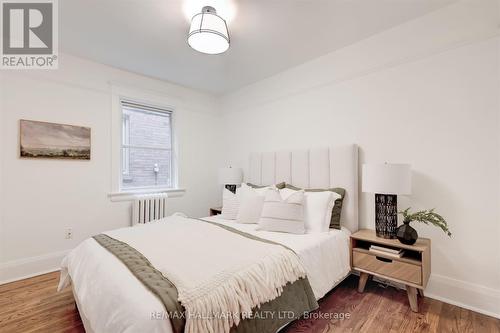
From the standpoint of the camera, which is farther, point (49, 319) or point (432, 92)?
point (432, 92)

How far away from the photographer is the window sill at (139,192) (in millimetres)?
3199

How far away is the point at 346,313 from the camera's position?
6.24ft

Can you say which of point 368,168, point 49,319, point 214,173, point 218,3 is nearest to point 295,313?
point 368,168

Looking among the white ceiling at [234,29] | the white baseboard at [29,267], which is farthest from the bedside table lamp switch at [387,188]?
the white baseboard at [29,267]

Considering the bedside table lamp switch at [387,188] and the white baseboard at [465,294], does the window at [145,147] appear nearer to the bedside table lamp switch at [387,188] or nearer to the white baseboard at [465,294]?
the bedside table lamp switch at [387,188]

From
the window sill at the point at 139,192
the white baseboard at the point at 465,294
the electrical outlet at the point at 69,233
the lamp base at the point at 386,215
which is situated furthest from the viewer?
the window sill at the point at 139,192

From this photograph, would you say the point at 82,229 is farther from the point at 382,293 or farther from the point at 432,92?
the point at 432,92

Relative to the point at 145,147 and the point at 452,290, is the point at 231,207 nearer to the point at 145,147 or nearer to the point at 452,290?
the point at 145,147

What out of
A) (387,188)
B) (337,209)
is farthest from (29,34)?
(387,188)

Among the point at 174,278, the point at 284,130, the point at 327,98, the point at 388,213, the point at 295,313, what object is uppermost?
the point at 327,98

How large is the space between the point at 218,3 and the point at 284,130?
1782mm

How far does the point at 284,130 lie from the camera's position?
332 cm

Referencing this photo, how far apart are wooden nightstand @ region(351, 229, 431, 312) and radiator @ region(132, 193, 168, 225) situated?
2677 mm

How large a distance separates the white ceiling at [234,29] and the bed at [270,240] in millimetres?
1219
